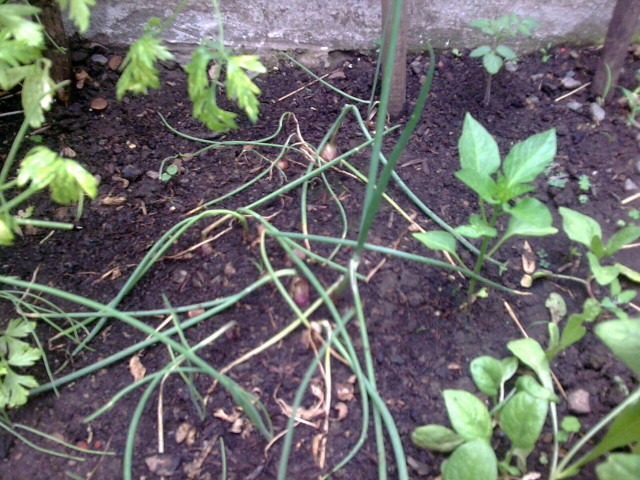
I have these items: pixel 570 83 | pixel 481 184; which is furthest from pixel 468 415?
pixel 570 83

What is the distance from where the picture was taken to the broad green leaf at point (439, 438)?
34.2 inches

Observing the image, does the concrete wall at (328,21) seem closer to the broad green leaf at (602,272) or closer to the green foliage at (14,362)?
the broad green leaf at (602,272)

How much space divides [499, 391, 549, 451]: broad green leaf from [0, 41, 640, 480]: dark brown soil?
9 centimetres

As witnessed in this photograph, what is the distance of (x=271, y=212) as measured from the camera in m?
1.20

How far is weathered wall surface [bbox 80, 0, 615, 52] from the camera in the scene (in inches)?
59.6

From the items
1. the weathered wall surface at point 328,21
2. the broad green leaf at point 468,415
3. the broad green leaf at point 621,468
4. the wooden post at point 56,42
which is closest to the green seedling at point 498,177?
the broad green leaf at point 468,415

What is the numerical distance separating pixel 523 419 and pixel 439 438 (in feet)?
0.48

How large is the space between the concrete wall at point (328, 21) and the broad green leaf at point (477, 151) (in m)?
0.70

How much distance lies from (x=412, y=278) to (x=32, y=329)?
0.77 m

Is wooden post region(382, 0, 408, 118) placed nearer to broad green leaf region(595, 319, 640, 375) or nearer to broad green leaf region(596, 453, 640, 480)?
broad green leaf region(595, 319, 640, 375)

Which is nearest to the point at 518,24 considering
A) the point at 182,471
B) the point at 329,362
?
the point at 329,362

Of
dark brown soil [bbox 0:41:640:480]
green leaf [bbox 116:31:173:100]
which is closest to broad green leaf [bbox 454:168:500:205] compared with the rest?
dark brown soil [bbox 0:41:640:480]

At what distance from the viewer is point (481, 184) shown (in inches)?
37.8

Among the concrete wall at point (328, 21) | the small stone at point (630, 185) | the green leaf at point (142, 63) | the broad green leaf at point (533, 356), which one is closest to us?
the green leaf at point (142, 63)
